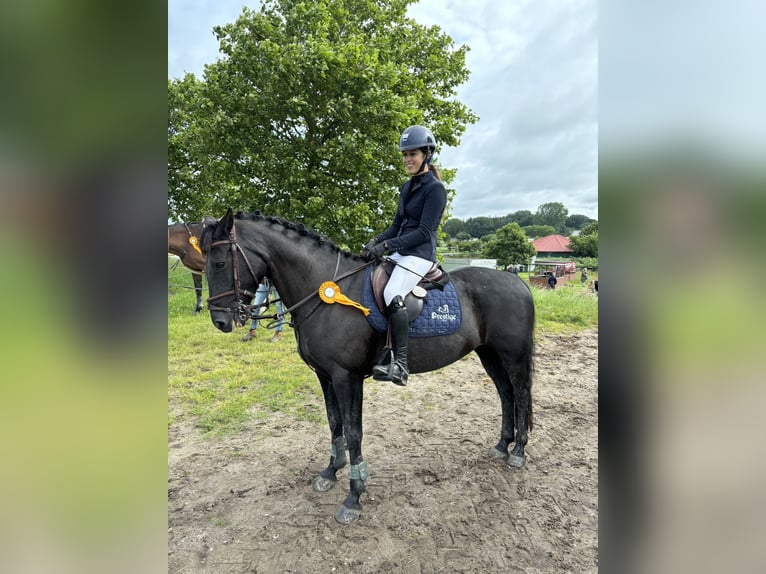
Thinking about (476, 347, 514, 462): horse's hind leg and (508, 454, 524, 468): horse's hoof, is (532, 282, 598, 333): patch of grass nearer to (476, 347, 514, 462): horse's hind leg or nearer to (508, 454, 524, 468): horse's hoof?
(476, 347, 514, 462): horse's hind leg

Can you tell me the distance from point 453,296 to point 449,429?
208cm

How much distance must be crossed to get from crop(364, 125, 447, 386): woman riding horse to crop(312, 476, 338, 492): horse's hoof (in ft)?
3.94

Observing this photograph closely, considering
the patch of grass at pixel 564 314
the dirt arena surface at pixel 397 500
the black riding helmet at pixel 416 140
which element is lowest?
the dirt arena surface at pixel 397 500

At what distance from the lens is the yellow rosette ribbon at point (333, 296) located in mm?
3213

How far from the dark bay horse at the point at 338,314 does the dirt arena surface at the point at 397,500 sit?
0.31 m

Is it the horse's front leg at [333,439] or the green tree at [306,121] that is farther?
the green tree at [306,121]

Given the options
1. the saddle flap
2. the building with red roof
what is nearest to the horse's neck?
the saddle flap

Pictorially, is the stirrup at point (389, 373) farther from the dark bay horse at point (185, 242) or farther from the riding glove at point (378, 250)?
the dark bay horse at point (185, 242)

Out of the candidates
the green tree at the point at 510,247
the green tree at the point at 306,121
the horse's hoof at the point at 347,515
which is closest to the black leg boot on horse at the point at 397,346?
the horse's hoof at the point at 347,515

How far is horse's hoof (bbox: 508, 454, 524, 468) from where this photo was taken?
12.7 feet

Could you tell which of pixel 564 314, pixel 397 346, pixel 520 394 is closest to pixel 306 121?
pixel 397 346

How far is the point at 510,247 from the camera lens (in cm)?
3972
